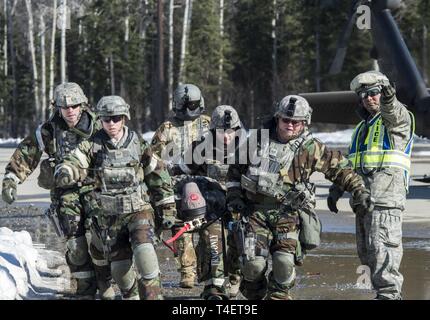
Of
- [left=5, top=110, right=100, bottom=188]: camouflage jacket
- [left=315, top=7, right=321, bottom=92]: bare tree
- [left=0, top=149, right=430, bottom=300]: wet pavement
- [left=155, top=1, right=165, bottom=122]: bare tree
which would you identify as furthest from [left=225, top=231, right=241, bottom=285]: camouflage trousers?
[left=315, top=7, right=321, bottom=92]: bare tree

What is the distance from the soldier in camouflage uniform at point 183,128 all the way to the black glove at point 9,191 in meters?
1.68

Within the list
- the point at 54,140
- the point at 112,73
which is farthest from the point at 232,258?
the point at 112,73

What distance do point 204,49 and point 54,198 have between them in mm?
53702

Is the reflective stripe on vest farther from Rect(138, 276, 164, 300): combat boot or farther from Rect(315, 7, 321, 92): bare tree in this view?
Rect(315, 7, 321, 92): bare tree

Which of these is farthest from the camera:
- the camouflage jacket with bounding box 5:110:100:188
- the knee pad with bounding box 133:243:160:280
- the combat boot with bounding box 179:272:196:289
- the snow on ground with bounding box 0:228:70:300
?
the combat boot with bounding box 179:272:196:289

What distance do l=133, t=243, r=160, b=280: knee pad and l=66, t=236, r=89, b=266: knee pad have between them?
88cm

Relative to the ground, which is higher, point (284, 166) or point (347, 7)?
point (347, 7)

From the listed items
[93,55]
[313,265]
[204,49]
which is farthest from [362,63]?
[313,265]

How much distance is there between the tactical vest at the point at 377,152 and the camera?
7.74 meters

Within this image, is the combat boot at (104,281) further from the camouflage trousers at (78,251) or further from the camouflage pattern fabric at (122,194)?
the camouflage pattern fabric at (122,194)

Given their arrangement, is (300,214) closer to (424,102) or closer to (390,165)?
(390,165)

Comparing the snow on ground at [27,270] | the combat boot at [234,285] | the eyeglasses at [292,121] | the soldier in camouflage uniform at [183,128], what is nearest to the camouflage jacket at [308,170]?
the eyeglasses at [292,121]

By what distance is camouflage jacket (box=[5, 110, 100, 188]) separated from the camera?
8.02 m

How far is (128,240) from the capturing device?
725 cm
